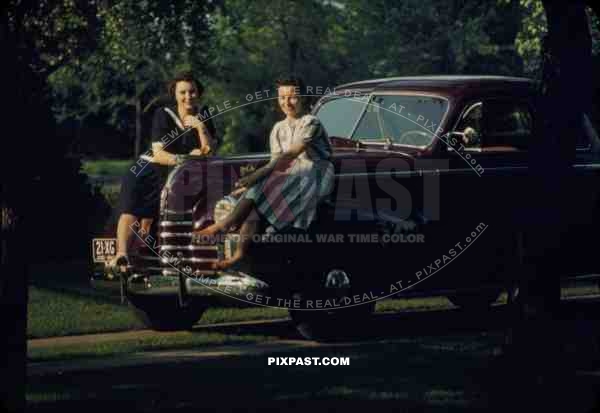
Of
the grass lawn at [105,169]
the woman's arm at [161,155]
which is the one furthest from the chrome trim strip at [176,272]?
the grass lawn at [105,169]

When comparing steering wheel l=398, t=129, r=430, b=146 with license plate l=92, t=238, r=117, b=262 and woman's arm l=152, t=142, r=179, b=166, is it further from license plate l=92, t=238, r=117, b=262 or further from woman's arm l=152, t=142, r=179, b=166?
license plate l=92, t=238, r=117, b=262

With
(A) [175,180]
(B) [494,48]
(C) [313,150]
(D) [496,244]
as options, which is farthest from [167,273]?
(B) [494,48]

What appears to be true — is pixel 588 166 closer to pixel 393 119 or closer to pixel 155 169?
pixel 393 119

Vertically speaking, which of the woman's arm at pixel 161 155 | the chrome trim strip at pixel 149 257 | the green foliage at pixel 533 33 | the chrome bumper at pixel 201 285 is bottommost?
the chrome bumper at pixel 201 285

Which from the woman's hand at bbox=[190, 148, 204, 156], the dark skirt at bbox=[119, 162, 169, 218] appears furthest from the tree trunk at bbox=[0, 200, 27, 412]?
the woman's hand at bbox=[190, 148, 204, 156]

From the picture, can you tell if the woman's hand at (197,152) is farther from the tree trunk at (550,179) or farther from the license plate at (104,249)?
the tree trunk at (550,179)

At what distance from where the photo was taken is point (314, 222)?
9789mm

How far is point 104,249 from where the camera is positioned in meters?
10.7

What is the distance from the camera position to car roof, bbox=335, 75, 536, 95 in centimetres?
1132

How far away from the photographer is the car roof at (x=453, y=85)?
1132 centimetres

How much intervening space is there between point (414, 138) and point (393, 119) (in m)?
0.36

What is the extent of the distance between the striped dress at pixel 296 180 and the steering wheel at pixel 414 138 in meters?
1.30

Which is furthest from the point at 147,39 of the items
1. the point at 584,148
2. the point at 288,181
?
the point at 288,181

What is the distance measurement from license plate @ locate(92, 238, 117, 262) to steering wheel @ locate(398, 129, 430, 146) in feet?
9.70
